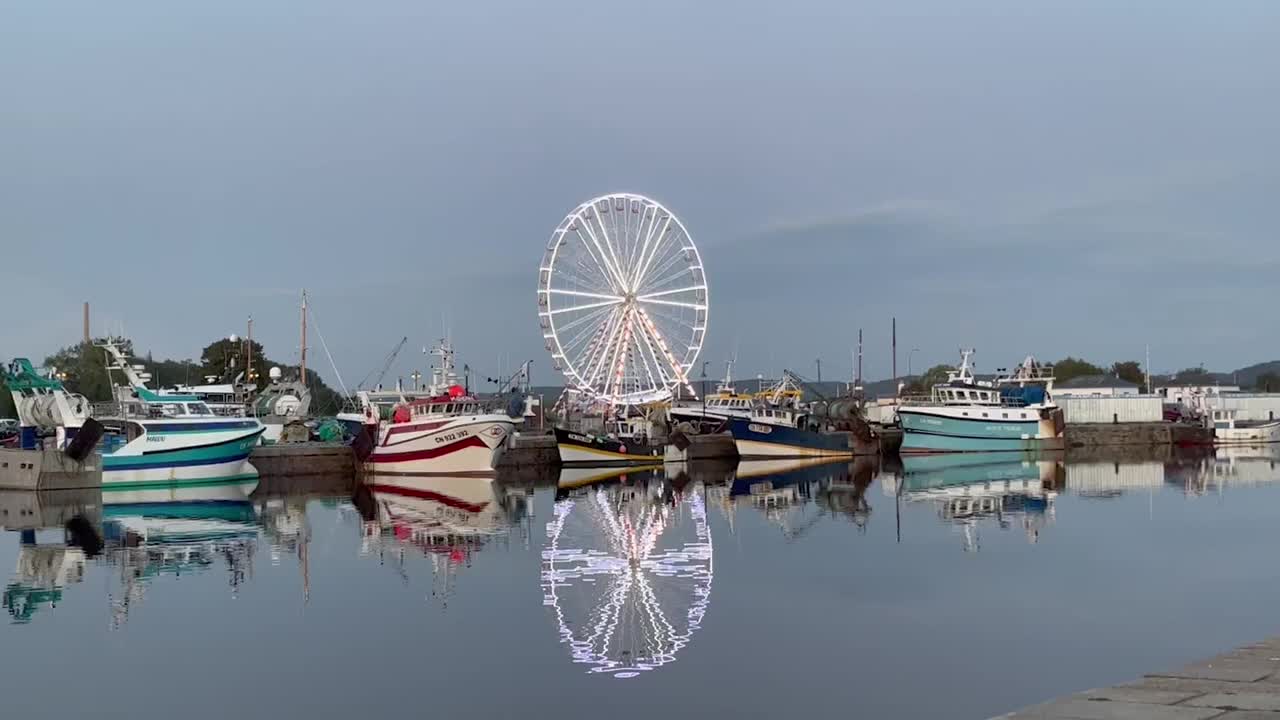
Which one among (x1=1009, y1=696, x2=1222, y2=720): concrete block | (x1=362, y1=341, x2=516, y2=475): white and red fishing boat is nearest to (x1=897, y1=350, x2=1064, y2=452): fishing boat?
(x1=362, y1=341, x2=516, y2=475): white and red fishing boat

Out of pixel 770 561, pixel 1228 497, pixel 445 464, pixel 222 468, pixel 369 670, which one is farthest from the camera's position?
pixel 445 464

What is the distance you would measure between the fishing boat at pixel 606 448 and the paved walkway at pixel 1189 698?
55.2 metres

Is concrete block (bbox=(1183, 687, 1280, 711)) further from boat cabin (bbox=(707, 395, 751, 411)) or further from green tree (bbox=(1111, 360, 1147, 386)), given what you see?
green tree (bbox=(1111, 360, 1147, 386))

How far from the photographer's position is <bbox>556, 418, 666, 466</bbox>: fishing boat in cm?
6838

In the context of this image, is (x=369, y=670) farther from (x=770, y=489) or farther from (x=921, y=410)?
(x=921, y=410)

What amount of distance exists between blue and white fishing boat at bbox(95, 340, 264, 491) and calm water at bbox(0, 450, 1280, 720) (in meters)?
→ 4.78

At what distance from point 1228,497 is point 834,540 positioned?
2029 centimetres

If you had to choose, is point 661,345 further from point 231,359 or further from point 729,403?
point 231,359

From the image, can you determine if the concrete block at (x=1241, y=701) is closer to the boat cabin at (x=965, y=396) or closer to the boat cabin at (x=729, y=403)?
the boat cabin at (x=729, y=403)

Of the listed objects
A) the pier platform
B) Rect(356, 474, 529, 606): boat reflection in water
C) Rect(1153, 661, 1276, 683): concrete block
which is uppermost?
the pier platform

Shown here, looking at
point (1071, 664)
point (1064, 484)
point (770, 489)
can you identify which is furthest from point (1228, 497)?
point (1071, 664)

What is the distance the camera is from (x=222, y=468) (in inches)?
2157

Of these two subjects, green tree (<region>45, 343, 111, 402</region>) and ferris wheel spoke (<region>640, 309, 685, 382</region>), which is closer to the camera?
ferris wheel spoke (<region>640, 309, 685, 382</region>)

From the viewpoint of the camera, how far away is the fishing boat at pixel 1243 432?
312ft
